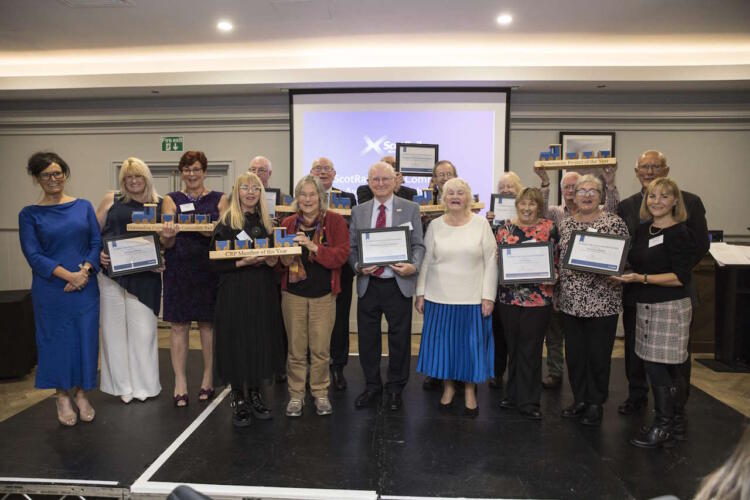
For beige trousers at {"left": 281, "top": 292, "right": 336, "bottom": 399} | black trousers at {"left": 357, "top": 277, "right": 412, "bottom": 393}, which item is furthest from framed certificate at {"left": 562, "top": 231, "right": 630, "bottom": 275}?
beige trousers at {"left": 281, "top": 292, "right": 336, "bottom": 399}

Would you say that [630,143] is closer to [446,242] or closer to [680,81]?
[680,81]

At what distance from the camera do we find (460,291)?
3.00 m

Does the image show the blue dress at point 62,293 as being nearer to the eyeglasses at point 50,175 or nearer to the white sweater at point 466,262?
the eyeglasses at point 50,175

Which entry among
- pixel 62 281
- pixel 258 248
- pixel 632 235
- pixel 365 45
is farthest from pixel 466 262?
pixel 365 45

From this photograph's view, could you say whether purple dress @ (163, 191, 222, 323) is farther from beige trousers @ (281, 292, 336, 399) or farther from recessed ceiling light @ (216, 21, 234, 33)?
recessed ceiling light @ (216, 21, 234, 33)

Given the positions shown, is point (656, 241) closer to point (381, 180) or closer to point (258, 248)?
point (381, 180)

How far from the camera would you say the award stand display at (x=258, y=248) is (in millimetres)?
2768

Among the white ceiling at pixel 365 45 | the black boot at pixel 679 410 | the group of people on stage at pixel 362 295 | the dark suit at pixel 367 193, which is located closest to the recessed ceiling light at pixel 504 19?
the white ceiling at pixel 365 45

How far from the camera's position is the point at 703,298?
520 cm

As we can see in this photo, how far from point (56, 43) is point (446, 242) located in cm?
511

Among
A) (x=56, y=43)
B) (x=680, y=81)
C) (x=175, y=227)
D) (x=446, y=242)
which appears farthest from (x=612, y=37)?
(x=56, y=43)

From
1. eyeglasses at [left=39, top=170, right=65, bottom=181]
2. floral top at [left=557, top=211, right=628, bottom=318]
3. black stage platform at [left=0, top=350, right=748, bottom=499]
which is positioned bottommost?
black stage platform at [left=0, top=350, right=748, bottom=499]

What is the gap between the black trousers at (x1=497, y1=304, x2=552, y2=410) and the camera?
3010 millimetres

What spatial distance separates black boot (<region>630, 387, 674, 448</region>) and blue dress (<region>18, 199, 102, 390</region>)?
10.9 ft
